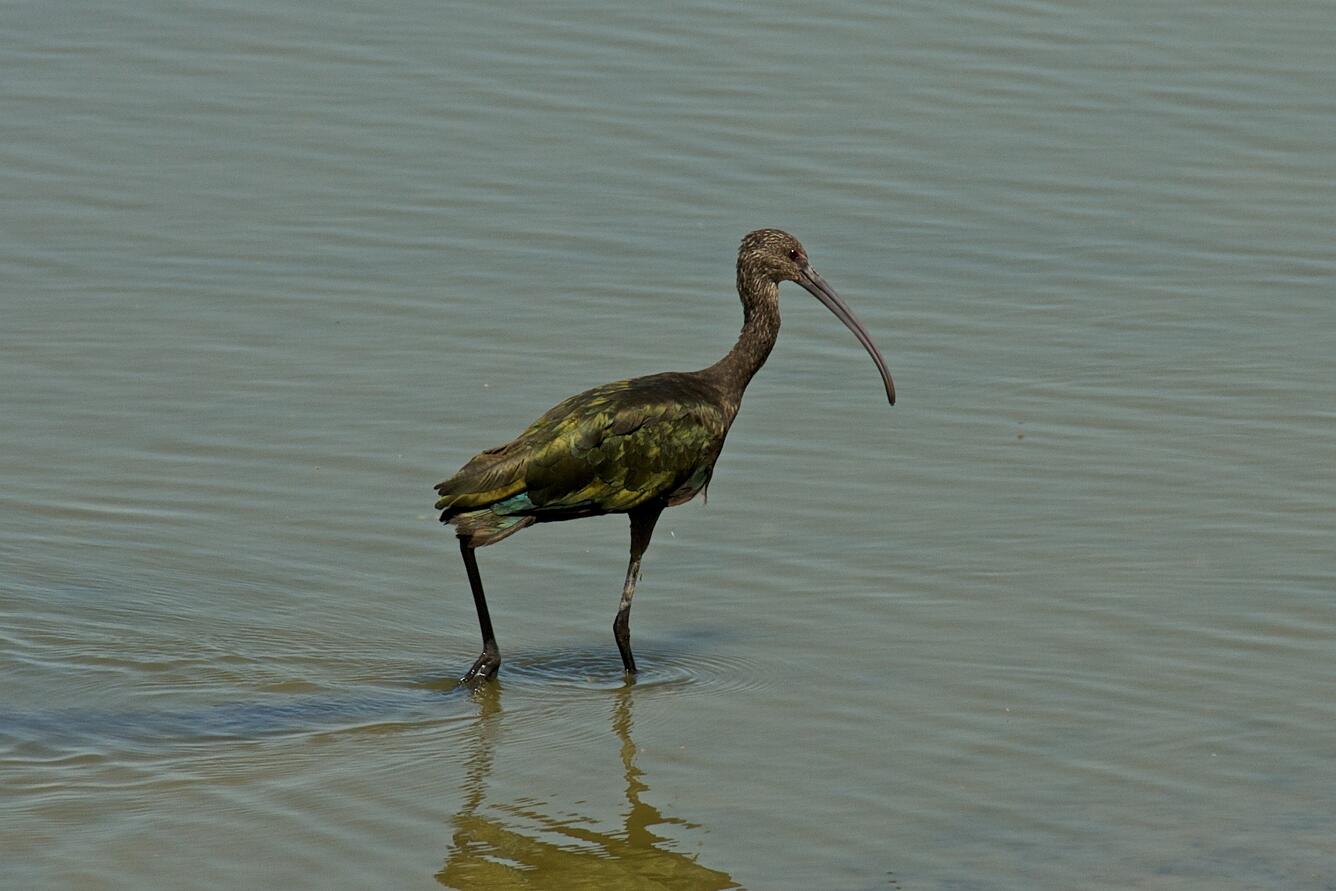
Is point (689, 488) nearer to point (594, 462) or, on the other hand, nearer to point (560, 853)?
point (594, 462)

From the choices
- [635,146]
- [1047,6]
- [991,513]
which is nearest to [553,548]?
[991,513]

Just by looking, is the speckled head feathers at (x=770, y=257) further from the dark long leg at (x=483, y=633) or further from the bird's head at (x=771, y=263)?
the dark long leg at (x=483, y=633)

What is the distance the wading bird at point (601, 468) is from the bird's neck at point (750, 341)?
0.06m

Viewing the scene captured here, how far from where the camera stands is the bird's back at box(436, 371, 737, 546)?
848 centimetres

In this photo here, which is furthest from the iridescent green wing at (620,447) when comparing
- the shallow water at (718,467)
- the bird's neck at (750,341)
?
the shallow water at (718,467)

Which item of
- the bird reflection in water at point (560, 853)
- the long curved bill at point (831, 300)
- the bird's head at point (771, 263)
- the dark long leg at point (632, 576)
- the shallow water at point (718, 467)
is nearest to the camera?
the bird reflection in water at point (560, 853)

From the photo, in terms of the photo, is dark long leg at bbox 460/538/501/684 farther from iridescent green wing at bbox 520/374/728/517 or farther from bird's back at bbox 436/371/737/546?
iridescent green wing at bbox 520/374/728/517

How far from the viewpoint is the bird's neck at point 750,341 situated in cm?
915

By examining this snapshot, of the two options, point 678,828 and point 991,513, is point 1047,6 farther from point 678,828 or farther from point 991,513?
point 678,828

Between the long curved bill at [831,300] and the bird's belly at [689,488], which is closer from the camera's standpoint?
the bird's belly at [689,488]

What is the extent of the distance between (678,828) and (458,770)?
0.86m

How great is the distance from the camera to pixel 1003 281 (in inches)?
532

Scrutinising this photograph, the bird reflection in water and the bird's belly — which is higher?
the bird's belly

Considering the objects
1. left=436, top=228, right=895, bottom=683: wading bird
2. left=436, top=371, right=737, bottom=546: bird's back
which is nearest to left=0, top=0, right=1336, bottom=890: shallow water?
left=436, top=228, right=895, bottom=683: wading bird
